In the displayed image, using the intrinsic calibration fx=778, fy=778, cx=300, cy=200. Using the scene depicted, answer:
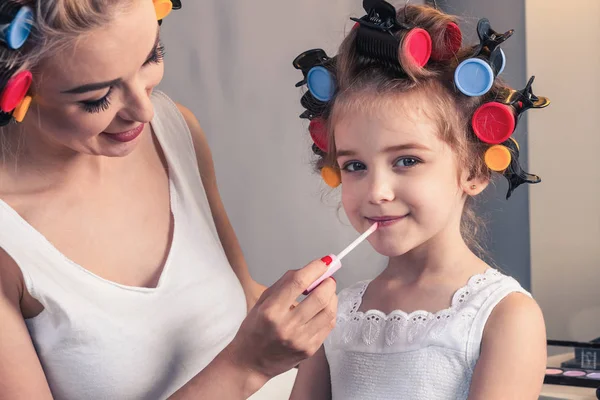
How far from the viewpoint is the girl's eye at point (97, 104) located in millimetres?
1047

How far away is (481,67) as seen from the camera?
3.75 feet

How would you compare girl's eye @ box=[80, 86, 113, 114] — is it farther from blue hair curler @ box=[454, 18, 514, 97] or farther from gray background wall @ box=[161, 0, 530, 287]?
gray background wall @ box=[161, 0, 530, 287]

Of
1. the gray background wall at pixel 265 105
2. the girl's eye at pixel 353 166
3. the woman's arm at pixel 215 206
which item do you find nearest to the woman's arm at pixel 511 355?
the girl's eye at pixel 353 166

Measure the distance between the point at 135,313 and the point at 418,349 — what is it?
44 cm

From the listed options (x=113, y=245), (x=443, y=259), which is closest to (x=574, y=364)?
(x=443, y=259)

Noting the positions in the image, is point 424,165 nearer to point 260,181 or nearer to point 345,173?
point 345,173

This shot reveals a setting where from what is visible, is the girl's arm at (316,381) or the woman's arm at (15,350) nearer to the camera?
the woman's arm at (15,350)

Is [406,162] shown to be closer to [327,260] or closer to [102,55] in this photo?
[327,260]

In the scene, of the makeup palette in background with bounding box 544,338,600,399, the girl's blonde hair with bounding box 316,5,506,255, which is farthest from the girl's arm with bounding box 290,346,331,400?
the makeup palette in background with bounding box 544,338,600,399

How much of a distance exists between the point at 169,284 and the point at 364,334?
33 cm

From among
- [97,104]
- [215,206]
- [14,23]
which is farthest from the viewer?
[215,206]

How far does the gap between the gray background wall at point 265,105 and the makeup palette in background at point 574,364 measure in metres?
0.53

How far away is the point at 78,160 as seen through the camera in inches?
49.4

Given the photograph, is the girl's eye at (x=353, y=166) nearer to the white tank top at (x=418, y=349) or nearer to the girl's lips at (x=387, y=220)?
the girl's lips at (x=387, y=220)
